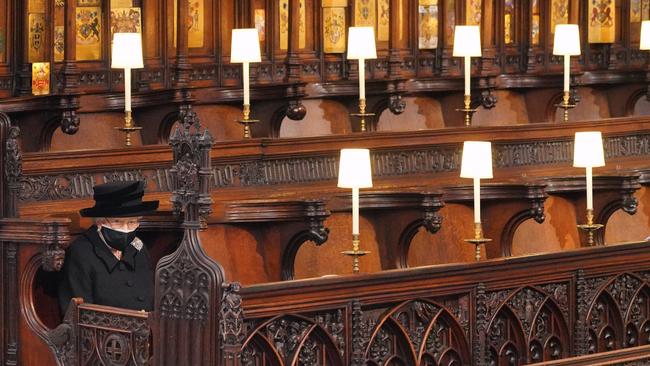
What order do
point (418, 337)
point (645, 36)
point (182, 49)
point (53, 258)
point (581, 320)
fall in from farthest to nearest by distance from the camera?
point (645, 36)
point (182, 49)
point (581, 320)
point (53, 258)
point (418, 337)

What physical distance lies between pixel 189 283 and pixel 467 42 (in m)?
6.58

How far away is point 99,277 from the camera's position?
985 cm

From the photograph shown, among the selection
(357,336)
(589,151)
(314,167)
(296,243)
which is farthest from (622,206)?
(357,336)

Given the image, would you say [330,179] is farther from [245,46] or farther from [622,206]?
[622,206]

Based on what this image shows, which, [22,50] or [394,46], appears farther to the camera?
[394,46]

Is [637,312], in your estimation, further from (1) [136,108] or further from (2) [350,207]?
(1) [136,108]

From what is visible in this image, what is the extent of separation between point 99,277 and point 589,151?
3.75 metres

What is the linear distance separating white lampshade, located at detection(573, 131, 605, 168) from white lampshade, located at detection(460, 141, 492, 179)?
815 mm

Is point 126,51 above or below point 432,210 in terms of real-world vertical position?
above

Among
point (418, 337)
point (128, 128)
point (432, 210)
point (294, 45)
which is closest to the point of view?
point (418, 337)

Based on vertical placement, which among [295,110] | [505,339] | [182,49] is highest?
[182,49]

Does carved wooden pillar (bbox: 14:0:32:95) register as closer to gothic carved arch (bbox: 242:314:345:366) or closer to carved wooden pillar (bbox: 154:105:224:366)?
carved wooden pillar (bbox: 154:105:224:366)

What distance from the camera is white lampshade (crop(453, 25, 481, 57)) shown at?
1484cm

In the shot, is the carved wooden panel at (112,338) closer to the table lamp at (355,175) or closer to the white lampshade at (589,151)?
the table lamp at (355,175)
